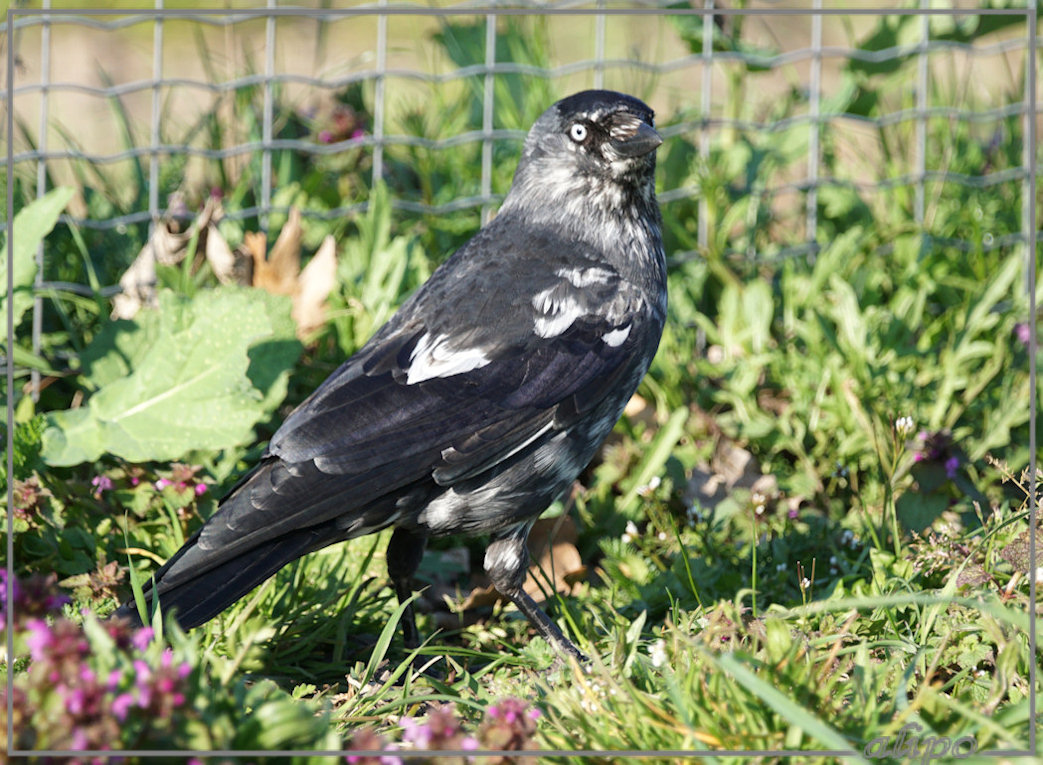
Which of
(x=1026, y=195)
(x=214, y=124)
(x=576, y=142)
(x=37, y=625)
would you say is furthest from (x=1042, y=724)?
(x=214, y=124)

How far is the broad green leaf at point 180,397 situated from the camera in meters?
3.46

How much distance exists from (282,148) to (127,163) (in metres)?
0.88

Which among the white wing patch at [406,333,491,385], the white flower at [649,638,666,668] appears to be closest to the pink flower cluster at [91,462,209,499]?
the white wing patch at [406,333,491,385]

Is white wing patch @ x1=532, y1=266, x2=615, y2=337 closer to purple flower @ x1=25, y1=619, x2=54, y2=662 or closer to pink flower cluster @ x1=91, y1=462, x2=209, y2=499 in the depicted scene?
pink flower cluster @ x1=91, y1=462, x2=209, y2=499

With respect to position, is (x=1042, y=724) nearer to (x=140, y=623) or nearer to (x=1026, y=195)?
(x=140, y=623)

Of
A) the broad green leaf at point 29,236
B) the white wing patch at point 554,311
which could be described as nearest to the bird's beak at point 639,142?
the white wing patch at point 554,311

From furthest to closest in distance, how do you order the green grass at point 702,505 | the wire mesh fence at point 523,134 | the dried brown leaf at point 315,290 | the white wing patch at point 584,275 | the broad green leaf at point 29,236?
the wire mesh fence at point 523,134
the dried brown leaf at point 315,290
the broad green leaf at point 29,236
the white wing patch at point 584,275
the green grass at point 702,505

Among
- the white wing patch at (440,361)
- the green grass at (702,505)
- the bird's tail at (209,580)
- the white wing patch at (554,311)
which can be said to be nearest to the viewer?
the green grass at (702,505)

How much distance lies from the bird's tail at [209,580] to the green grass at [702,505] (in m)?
0.09

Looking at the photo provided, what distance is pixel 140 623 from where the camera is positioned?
265cm

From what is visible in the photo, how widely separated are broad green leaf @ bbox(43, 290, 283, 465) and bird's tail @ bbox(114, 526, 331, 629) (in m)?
0.73

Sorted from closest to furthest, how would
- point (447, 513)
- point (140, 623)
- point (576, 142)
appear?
point (140, 623), point (447, 513), point (576, 142)

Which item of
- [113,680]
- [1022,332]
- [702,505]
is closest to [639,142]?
[702,505]

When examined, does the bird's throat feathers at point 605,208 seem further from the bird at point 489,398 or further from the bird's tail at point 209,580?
the bird's tail at point 209,580
